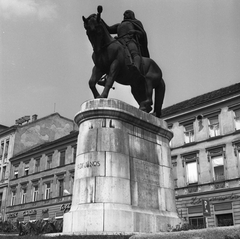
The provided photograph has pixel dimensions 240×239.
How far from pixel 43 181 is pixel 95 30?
129 feet

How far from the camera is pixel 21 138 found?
2074 inches

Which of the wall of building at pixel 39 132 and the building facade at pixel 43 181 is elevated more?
the wall of building at pixel 39 132

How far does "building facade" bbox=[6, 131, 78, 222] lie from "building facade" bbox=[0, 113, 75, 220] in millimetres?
1099

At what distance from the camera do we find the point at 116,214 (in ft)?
23.3

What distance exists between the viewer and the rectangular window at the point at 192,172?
32.8 metres

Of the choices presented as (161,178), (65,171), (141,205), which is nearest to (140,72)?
(161,178)

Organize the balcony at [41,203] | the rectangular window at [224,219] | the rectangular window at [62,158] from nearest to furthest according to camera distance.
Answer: the rectangular window at [224,219]
the balcony at [41,203]
the rectangular window at [62,158]

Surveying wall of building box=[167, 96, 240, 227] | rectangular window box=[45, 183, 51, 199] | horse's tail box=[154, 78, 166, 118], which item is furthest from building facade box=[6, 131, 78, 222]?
horse's tail box=[154, 78, 166, 118]

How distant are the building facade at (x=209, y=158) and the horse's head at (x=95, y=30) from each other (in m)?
23.7

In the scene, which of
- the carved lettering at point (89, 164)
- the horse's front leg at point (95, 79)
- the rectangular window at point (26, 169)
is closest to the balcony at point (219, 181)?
the horse's front leg at point (95, 79)

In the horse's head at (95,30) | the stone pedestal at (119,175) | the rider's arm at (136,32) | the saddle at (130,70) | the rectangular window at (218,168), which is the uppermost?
the rectangular window at (218,168)

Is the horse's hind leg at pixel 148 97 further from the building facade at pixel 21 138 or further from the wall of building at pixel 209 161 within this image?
the building facade at pixel 21 138

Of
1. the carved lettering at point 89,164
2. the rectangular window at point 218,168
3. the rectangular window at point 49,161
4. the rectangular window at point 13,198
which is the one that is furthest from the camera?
the rectangular window at point 13,198

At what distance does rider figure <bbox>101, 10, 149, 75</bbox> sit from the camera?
1013 cm
